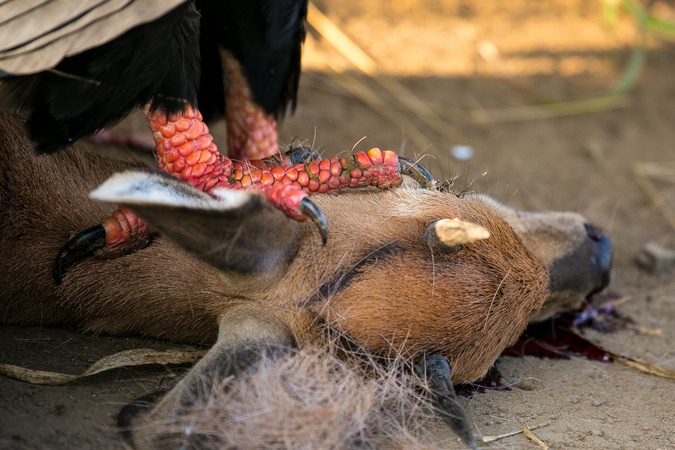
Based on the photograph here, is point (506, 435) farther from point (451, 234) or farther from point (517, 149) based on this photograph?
point (517, 149)

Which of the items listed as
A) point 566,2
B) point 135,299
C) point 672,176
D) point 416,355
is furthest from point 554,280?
point 566,2

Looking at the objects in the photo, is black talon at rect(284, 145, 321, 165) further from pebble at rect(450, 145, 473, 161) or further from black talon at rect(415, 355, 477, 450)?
pebble at rect(450, 145, 473, 161)

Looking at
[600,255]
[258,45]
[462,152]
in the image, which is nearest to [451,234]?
[600,255]

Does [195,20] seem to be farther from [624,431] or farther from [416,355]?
[624,431]

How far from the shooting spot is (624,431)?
6.39 ft

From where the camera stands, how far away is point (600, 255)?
240cm

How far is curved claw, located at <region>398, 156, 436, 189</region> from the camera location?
209cm

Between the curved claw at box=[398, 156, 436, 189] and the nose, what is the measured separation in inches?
25.9

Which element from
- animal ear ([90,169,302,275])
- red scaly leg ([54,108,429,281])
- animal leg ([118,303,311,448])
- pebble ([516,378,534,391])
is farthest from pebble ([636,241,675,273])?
animal ear ([90,169,302,275])

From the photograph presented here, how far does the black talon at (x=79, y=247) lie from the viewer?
1.90 m

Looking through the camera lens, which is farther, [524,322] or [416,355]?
[524,322]

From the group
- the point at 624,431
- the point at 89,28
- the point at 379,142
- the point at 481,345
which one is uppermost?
the point at 89,28

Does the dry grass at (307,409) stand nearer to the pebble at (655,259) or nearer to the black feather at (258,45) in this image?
the black feather at (258,45)

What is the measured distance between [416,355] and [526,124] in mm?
2870
